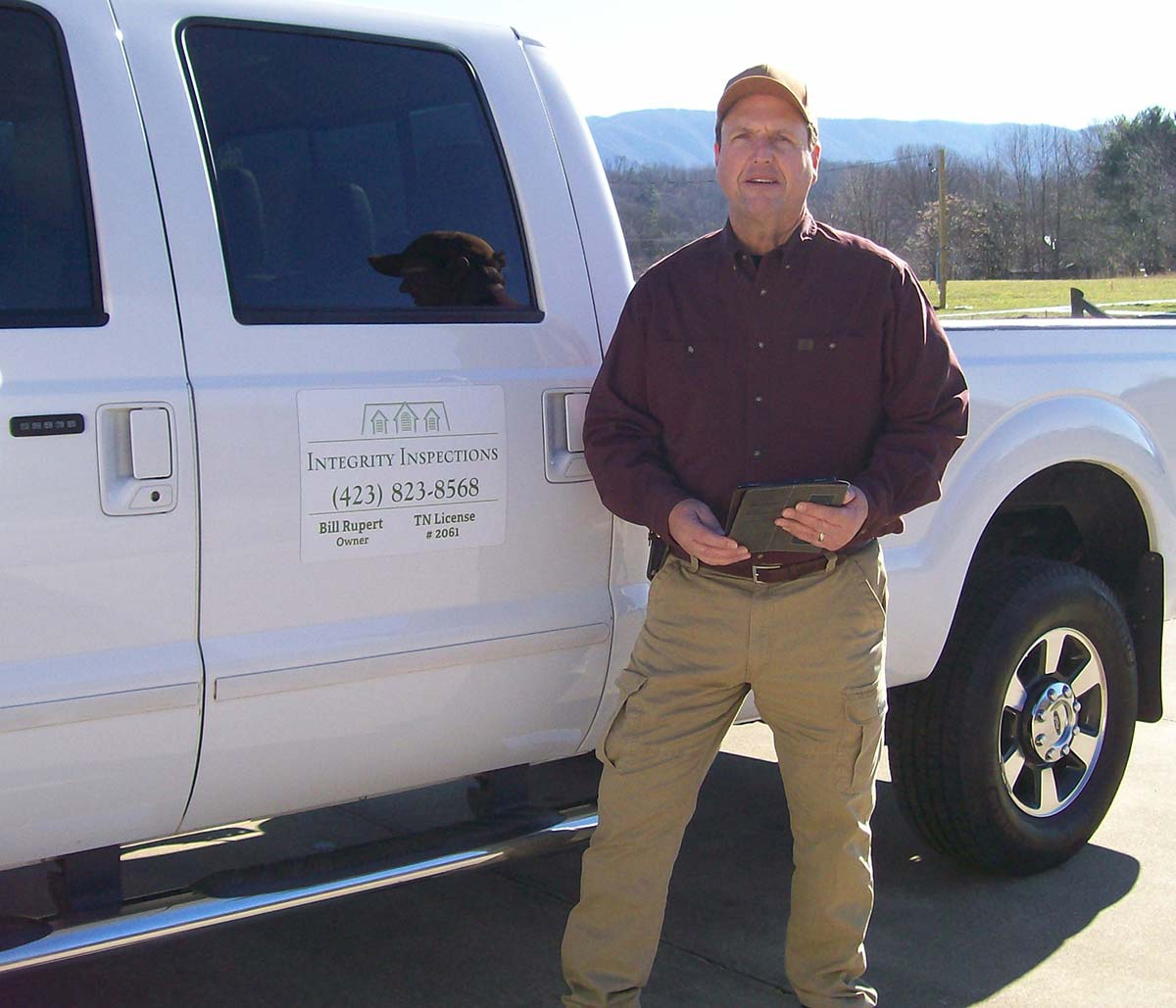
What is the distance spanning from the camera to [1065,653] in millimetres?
3877

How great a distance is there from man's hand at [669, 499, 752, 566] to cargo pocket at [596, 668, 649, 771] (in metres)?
0.29

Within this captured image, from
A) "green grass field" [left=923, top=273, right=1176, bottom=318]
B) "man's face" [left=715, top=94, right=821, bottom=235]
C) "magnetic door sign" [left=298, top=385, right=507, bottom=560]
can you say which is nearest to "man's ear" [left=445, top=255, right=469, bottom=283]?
"magnetic door sign" [left=298, top=385, right=507, bottom=560]

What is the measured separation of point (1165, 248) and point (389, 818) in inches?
2266

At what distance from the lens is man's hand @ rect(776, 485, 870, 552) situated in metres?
2.63

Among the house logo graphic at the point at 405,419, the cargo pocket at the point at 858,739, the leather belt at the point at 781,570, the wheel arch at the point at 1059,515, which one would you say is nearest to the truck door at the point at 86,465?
the house logo graphic at the point at 405,419

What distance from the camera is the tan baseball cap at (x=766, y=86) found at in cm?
274

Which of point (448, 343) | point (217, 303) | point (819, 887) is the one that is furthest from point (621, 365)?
point (819, 887)

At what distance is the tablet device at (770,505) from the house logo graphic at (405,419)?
1.87 ft

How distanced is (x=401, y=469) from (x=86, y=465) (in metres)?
0.56

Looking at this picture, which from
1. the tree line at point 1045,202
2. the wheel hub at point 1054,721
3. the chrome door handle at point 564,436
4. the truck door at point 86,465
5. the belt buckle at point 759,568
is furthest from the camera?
the tree line at point 1045,202

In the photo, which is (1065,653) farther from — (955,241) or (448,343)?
(955,241)

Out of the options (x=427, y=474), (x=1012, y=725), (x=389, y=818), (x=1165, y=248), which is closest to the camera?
(x=427, y=474)

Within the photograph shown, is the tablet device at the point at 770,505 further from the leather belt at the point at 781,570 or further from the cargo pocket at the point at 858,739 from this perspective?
the cargo pocket at the point at 858,739

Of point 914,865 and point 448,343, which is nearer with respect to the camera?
point 448,343
